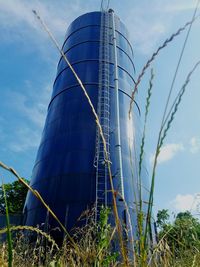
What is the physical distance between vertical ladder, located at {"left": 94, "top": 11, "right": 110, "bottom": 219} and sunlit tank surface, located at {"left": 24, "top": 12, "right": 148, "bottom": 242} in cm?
17

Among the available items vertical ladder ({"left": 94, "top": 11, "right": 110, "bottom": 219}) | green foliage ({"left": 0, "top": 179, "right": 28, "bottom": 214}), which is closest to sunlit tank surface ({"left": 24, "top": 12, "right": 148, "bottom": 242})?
vertical ladder ({"left": 94, "top": 11, "right": 110, "bottom": 219})

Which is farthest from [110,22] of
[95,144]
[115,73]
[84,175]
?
[84,175]

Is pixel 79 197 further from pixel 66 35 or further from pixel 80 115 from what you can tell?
pixel 66 35

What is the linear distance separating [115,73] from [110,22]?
3.88 m

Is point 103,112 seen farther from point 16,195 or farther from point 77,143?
point 16,195

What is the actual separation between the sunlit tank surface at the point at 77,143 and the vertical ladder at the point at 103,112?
17 centimetres

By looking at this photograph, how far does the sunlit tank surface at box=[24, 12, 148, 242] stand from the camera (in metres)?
9.44

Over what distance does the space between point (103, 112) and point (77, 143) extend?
5.22ft

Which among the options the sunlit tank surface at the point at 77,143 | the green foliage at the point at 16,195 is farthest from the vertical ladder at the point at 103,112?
the green foliage at the point at 16,195

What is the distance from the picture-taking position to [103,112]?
11.2 m

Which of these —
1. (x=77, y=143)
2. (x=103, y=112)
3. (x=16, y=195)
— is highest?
(x=16, y=195)

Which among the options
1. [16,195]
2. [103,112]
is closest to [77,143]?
[103,112]

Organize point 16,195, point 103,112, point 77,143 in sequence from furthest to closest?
point 16,195
point 103,112
point 77,143

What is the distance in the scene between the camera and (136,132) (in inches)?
508
